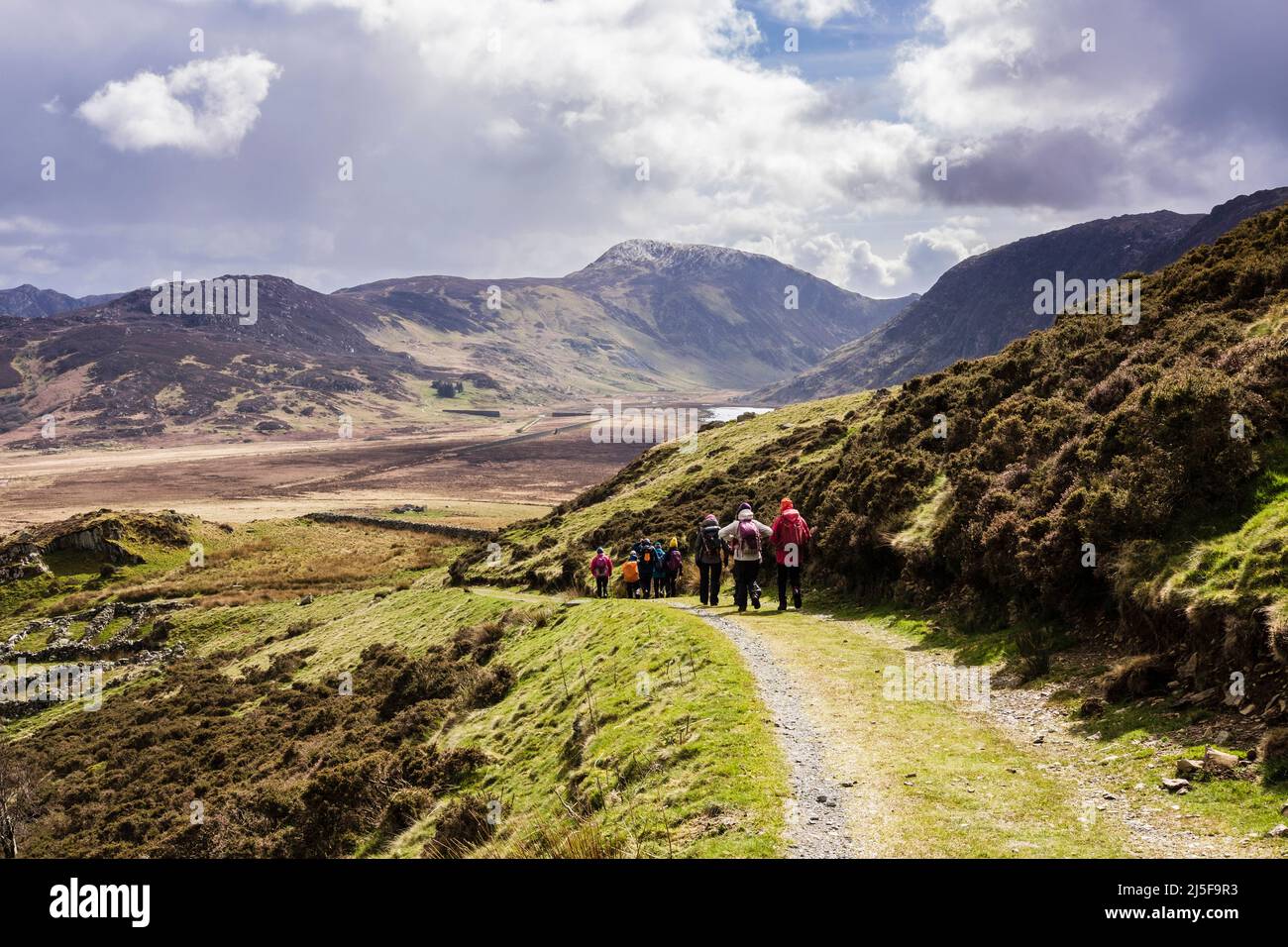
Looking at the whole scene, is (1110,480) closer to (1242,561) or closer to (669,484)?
(1242,561)

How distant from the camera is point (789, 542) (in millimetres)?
20469

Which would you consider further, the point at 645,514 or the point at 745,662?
the point at 645,514

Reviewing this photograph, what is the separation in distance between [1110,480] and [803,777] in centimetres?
929

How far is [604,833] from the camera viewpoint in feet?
30.0

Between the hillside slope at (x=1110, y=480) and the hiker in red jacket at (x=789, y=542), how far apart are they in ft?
7.01

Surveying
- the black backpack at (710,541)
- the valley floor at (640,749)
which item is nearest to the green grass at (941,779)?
the valley floor at (640,749)

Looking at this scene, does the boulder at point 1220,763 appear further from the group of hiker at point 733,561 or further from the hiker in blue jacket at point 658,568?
the hiker in blue jacket at point 658,568

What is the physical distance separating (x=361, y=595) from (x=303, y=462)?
164870 mm

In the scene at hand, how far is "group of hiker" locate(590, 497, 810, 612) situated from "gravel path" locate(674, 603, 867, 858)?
5.32 m

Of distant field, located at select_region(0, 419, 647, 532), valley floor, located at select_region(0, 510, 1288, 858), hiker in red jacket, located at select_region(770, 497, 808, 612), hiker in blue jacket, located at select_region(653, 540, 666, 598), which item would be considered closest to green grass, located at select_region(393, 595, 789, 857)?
valley floor, located at select_region(0, 510, 1288, 858)

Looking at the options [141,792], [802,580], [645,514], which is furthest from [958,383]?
[141,792]

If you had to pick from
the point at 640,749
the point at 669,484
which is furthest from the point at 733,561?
the point at 669,484

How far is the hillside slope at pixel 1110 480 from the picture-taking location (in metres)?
11.1
